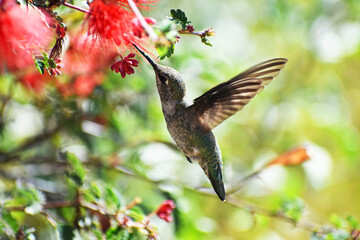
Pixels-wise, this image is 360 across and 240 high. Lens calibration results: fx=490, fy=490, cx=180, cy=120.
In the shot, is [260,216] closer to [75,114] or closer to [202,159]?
[202,159]

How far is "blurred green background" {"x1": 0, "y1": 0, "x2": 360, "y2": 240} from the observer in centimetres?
142

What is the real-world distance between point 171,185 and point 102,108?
33 cm

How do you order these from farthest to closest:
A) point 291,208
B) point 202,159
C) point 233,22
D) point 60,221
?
point 233,22
point 291,208
point 202,159
point 60,221

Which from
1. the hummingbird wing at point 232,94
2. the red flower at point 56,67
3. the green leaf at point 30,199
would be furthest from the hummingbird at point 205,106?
the green leaf at point 30,199

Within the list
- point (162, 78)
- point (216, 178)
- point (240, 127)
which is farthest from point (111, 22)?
point (240, 127)

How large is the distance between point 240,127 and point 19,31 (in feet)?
5.23

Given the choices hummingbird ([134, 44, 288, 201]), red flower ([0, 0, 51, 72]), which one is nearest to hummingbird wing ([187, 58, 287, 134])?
hummingbird ([134, 44, 288, 201])

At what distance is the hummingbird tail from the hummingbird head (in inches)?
7.6

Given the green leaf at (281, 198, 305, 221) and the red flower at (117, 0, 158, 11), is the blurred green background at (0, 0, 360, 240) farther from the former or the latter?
the red flower at (117, 0, 158, 11)

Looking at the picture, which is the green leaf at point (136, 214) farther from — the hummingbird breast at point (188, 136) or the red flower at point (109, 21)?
the red flower at point (109, 21)

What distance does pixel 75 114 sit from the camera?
1397 millimetres

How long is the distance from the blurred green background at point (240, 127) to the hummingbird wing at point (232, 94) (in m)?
0.32

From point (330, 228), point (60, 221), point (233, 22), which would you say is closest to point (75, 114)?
point (60, 221)

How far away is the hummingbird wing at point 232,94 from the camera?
0.85 metres
